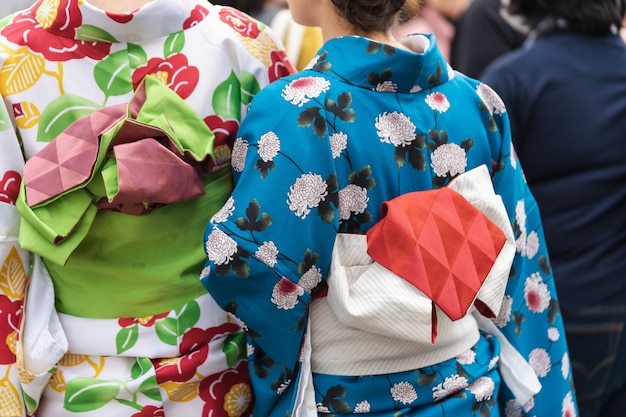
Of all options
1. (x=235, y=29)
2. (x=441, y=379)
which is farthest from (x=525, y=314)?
(x=235, y=29)

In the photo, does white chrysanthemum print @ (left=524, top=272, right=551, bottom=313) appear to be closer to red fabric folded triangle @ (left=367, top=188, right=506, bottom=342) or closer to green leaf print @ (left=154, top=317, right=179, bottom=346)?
red fabric folded triangle @ (left=367, top=188, right=506, bottom=342)

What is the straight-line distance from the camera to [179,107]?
153 centimetres

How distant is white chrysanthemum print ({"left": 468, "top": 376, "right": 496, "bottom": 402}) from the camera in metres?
1.61

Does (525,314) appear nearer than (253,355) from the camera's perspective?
No

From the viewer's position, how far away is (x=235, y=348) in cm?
164

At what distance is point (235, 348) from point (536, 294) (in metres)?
0.70

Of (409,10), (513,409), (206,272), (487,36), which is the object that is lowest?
(487,36)

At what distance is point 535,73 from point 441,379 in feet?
4.13

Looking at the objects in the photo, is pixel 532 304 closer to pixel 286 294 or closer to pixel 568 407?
pixel 568 407

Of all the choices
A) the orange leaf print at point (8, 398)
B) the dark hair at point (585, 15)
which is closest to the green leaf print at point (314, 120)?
the orange leaf print at point (8, 398)

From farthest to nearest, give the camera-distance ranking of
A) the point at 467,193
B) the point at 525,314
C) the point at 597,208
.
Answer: the point at 597,208
the point at 525,314
the point at 467,193

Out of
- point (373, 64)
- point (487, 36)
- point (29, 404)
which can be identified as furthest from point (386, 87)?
point (487, 36)

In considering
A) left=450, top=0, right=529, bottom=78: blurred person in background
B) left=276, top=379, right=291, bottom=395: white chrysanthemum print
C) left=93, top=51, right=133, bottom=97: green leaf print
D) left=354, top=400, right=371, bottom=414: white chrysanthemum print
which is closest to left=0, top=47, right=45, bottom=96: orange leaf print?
left=93, top=51, right=133, bottom=97: green leaf print

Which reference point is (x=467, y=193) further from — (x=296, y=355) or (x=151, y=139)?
(x=151, y=139)
